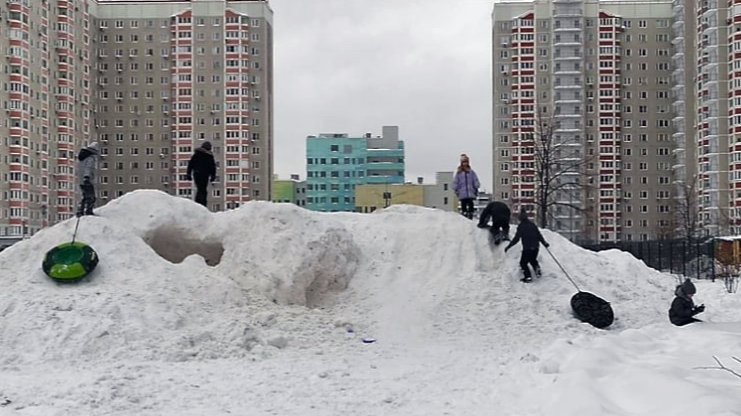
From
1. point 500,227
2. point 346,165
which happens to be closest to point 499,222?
point 500,227

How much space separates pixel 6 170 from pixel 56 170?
799 centimetres

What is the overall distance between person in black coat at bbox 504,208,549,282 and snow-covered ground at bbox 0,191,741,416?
0.41 meters

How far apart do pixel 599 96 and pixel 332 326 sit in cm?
6935

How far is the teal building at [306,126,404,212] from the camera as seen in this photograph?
345 ft

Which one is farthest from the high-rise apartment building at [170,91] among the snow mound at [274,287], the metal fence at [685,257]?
the snow mound at [274,287]

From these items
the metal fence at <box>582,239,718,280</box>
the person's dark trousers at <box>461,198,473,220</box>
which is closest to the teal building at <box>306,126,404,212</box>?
the metal fence at <box>582,239,718,280</box>

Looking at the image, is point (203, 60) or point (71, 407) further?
point (203, 60)

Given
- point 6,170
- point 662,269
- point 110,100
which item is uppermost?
point 110,100

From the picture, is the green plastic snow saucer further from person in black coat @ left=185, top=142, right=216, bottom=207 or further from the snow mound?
person in black coat @ left=185, top=142, right=216, bottom=207

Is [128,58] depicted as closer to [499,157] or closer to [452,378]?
[499,157]

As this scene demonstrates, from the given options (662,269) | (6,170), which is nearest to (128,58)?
(6,170)

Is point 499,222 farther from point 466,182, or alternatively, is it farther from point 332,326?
point 332,326

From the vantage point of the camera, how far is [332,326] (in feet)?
45.9

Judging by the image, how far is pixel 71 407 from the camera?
Answer: 28.9 ft
